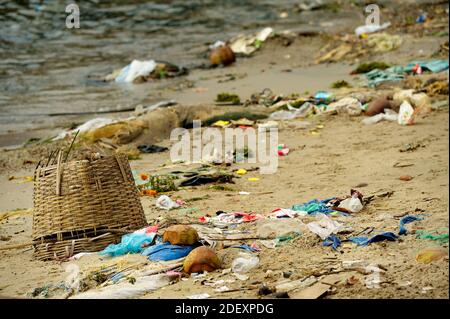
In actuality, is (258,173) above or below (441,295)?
below

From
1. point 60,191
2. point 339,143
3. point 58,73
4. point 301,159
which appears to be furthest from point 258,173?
point 58,73

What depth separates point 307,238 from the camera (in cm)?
528

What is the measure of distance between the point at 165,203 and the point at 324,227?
5.72 ft

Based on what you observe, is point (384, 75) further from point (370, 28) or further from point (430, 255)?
point (430, 255)

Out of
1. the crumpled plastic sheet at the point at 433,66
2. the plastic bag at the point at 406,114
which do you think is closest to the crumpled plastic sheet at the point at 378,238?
the plastic bag at the point at 406,114

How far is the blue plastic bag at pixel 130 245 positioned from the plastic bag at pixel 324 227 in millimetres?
995

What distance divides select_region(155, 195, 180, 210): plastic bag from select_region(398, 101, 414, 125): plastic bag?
10.5ft

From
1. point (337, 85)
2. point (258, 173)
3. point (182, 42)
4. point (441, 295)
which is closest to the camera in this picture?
point (441, 295)

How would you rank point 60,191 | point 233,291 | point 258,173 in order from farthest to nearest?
point 258,173, point 60,191, point 233,291

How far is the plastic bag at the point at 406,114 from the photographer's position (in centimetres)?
906

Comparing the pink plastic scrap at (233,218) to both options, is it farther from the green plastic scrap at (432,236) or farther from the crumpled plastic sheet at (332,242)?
the green plastic scrap at (432,236)

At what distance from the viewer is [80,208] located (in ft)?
19.0
